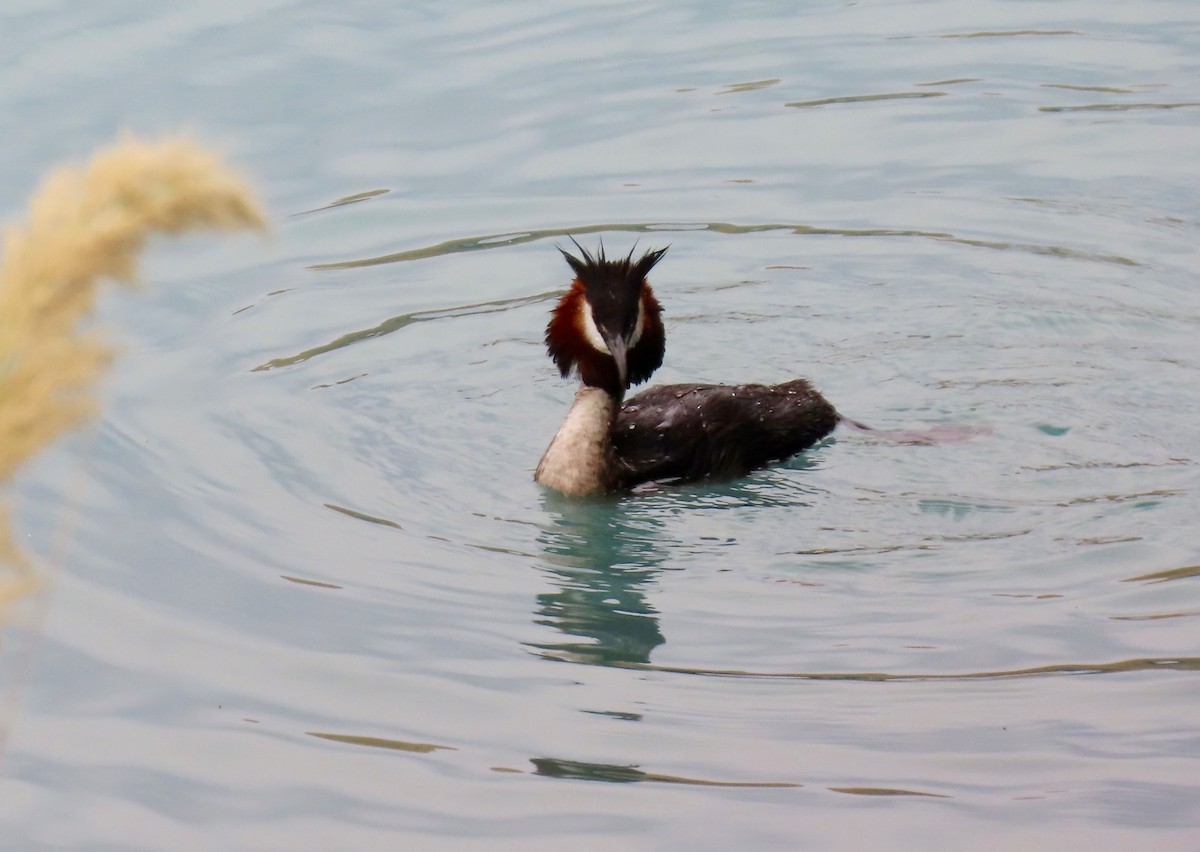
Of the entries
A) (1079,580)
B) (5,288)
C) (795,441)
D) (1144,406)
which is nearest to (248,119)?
(795,441)

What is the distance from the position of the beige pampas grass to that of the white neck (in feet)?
21.2

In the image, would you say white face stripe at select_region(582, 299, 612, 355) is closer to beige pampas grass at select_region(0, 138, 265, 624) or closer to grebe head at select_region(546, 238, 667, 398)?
grebe head at select_region(546, 238, 667, 398)

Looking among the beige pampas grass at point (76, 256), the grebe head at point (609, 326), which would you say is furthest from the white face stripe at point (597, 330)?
the beige pampas grass at point (76, 256)

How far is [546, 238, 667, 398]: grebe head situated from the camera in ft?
26.0

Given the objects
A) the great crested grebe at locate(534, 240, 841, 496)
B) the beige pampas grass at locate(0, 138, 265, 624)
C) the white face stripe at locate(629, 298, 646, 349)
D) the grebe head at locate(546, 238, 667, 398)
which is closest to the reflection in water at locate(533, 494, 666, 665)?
the great crested grebe at locate(534, 240, 841, 496)

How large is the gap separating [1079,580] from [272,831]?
3521mm

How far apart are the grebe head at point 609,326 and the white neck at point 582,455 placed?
0.64ft

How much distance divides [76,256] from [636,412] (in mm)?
7197

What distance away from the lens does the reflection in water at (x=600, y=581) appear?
244 inches

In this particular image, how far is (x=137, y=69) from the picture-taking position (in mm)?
12883

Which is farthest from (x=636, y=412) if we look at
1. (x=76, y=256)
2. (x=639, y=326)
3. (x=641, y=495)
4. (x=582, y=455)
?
(x=76, y=256)

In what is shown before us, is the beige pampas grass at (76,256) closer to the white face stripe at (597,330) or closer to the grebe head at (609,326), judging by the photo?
the grebe head at (609,326)

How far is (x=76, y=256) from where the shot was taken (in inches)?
51.1

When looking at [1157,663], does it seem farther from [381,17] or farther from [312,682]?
[381,17]
